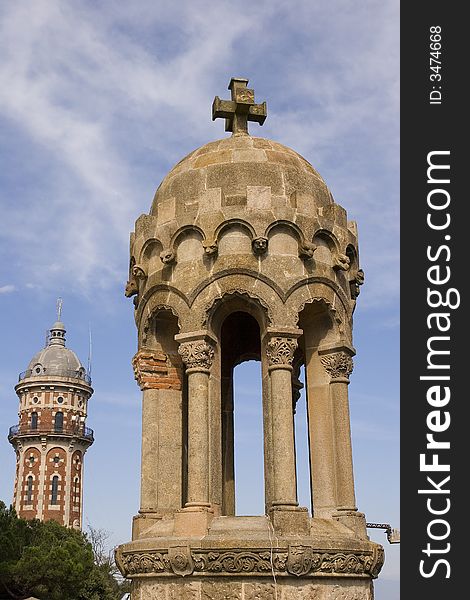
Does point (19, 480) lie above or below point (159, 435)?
above

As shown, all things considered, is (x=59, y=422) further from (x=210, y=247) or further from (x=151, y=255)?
(x=210, y=247)

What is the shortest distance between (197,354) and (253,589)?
2781 mm

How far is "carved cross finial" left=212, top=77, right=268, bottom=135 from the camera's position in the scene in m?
11.4

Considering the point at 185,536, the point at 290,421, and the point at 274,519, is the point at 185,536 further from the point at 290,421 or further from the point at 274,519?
the point at 290,421

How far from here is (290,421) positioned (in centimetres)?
909

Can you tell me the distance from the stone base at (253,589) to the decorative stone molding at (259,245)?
12.7 feet

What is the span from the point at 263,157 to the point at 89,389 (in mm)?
75619

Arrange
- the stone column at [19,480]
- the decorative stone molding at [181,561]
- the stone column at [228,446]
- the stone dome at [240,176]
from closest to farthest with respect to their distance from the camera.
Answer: the decorative stone molding at [181,561] → the stone dome at [240,176] → the stone column at [228,446] → the stone column at [19,480]

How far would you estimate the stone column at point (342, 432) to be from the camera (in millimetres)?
9492

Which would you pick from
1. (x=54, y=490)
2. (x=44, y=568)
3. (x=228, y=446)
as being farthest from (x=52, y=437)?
(x=228, y=446)

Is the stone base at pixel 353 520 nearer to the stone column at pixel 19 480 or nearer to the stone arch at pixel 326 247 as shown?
the stone arch at pixel 326 247

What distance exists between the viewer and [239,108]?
1136cm

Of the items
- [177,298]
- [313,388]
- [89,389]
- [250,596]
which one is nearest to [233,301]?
[177,298]

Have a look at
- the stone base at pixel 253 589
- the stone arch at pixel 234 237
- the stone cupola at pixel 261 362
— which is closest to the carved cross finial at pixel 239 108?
the stone cupola at pixel 261 362
